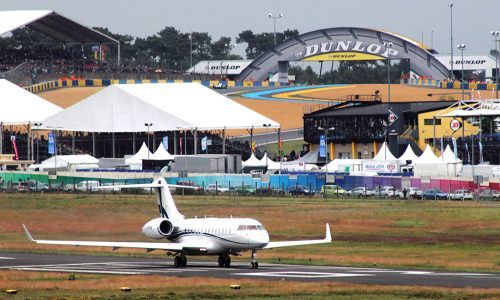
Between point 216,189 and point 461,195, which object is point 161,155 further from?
point 461,195

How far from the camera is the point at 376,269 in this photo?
6744cm

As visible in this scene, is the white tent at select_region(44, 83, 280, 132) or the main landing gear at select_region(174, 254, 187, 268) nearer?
the main landing gear at select_region(174, 254, 187, 268)

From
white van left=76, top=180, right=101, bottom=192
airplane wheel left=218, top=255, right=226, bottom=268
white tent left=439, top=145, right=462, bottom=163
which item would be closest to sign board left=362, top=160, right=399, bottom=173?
white tent left=439, top=145, right=462, bottom=163

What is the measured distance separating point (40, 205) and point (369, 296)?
55327mm

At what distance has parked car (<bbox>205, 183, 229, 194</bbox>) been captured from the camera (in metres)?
129

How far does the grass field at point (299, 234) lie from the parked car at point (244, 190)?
4387mm

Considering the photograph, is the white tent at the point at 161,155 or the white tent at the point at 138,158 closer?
the white tent at the point at 161,155

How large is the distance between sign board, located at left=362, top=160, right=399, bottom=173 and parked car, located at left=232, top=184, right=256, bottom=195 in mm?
17642

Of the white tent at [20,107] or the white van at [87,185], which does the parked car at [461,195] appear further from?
the white tent at [20,107]

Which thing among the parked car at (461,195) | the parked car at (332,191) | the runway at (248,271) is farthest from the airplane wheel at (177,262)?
the parked car at (332,191)

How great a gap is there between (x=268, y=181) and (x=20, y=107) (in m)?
51.3

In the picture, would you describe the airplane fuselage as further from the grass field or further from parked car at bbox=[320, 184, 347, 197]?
parked car at bbox=[320, 184, 347, 197]

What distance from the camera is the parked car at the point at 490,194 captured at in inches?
4864

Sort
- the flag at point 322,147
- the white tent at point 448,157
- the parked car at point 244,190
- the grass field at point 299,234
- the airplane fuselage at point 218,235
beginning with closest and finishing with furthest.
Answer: the grass field at point 299,234 < the airplane fuselage at point 218,235 < the parked car at point 244,190 < the white tent at point 448,157 < the flag at point 322,147
